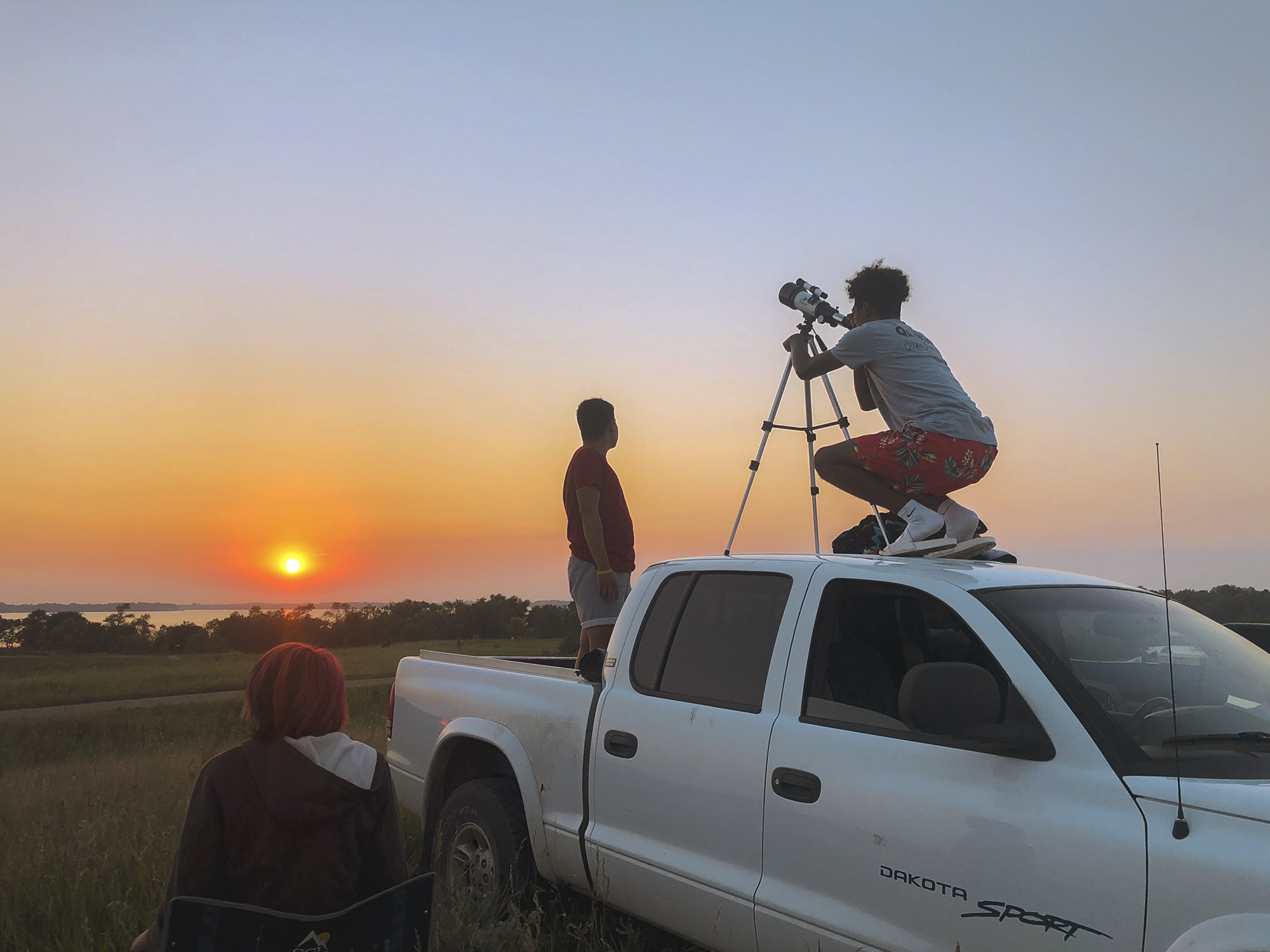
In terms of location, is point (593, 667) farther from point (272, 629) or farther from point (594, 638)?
point (272, 629)

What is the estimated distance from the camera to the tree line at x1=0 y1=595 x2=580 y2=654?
51.7m

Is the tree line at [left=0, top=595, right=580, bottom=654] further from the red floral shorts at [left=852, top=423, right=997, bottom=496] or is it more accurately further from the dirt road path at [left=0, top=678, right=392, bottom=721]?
the red floral shorts at [left=852, top=423, right=997, bottom=496]

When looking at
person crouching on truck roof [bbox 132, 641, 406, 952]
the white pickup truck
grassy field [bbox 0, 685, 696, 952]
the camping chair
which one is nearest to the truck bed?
the white pickup truck

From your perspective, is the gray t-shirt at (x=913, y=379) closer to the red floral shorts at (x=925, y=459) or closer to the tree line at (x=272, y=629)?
the red floral shorts at (x=925, y=459)

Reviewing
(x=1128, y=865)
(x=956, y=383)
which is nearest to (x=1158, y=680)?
(x=1128, y=865)

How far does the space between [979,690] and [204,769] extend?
210 centimetres

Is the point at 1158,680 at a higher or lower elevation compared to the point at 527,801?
higher

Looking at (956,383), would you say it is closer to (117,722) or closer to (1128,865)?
(1128,865)

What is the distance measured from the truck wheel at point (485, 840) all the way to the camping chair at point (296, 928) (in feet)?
6.27

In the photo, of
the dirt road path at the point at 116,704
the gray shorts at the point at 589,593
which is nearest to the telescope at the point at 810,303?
the gray shorts at the point at 589,593

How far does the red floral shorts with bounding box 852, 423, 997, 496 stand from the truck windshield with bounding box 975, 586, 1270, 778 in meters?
1.62

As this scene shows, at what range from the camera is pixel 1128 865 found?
2.22 meters

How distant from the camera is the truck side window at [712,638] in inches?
137

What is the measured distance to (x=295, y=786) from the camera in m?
2.52
